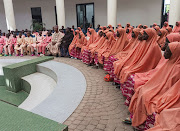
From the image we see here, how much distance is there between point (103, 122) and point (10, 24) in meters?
12.2

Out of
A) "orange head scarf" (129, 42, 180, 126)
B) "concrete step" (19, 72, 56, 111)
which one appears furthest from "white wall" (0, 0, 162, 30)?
"orange head scarf" (129, 42, 180, 126)

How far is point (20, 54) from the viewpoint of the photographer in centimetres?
911

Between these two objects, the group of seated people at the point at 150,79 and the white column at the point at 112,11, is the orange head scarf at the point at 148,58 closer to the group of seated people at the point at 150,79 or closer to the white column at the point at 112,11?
the group of seated people at the point at 150,79

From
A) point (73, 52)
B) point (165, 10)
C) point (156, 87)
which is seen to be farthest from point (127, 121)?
point (165, 10)

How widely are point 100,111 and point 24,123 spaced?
4.66 ft

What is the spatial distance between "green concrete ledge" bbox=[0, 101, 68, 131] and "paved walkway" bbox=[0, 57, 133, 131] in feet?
1.65

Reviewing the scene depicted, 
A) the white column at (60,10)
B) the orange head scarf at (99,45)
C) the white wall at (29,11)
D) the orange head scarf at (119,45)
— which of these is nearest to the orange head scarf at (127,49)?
the orange head scarf at (119,45)

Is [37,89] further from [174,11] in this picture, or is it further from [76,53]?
[174,11]

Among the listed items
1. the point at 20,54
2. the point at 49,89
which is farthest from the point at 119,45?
the point at 20,54

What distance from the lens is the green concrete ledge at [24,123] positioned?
2198mm

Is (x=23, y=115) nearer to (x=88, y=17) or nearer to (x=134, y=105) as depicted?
(x=134, y=105)

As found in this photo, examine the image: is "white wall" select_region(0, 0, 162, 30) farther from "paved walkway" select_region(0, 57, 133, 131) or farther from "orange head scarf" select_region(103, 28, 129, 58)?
"paved walkway" select_region(0, 57, 133, 131)

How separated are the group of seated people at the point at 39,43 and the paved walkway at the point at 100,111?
4.20 m

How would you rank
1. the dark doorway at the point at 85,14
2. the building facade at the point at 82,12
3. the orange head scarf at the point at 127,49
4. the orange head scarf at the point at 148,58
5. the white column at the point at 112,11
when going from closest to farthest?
1. the orange head scarf at the point at 148,58
2. the orange head scarf at the point at 127,49
3. the white column at the point at 112,11
4. the building facade at the point at 82,12
5. the dark doorway at the point at 85,14
